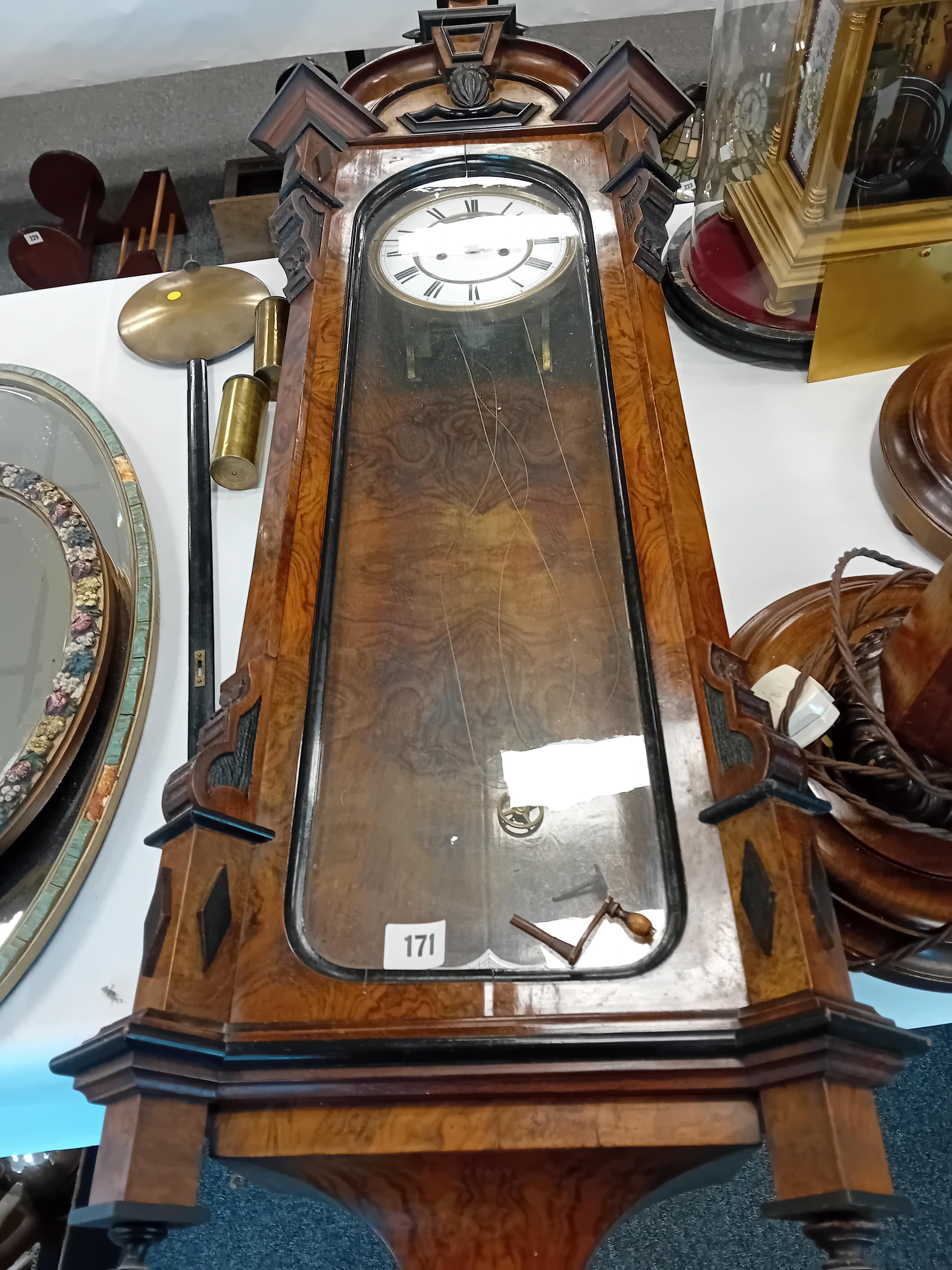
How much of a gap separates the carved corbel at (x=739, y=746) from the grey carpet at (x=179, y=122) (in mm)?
1600

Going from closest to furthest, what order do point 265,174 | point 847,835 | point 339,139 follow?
point 847,835 < point 339,139 < point 265,174

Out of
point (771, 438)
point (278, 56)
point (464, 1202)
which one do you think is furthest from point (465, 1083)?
point (278, 56)

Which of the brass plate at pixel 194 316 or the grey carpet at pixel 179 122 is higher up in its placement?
the grey carpet at pixel 179 122

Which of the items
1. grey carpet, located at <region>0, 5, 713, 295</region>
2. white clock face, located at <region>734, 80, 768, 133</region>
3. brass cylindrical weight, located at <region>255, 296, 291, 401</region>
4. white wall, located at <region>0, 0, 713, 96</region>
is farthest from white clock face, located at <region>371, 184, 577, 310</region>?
grey carpet, located at <region>0, 5, 713, 295</region>

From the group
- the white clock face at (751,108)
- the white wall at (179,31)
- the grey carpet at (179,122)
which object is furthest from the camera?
the grey carpet at (179,122)

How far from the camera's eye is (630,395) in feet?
2.80

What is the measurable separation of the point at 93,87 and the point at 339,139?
145 cm

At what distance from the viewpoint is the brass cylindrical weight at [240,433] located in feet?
3.69

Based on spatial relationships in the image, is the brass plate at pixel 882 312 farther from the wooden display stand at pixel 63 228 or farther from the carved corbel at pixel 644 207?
the wooden display stand at pixel 63 228

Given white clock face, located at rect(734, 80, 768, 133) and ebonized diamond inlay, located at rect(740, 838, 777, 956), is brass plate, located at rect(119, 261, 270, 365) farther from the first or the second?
ebonized diamond inlay, located at rect(740, 838, 777, 956)

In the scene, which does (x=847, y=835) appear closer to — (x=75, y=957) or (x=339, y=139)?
(x=75, y=957)

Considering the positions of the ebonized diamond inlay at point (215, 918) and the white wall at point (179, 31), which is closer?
the ebonized diamond inlay at point (215, 918)

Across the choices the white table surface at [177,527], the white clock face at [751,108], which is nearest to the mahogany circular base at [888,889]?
the white table surface at [177,527]

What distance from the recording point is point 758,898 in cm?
58
